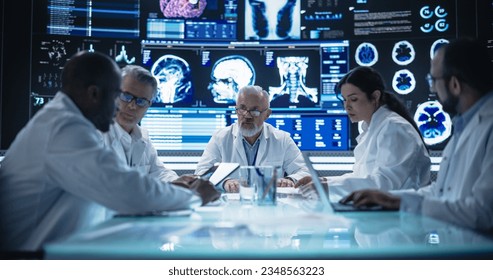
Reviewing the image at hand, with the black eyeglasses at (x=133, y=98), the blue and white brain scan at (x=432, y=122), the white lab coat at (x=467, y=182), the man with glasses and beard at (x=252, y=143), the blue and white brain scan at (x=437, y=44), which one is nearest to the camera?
the white lab coat at (x=467, y=182)

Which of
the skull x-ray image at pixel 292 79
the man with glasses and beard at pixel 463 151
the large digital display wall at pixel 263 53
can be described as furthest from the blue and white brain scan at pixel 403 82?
the man with glasses and beard at pixel 463 151

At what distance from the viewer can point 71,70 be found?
1.33 meters

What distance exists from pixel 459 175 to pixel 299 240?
0.57 metres

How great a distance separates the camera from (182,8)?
3.50 m

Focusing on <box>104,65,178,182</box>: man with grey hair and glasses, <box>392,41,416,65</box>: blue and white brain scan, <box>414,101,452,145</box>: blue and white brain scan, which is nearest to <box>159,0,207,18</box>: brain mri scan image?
<box>104,65,178,182</box>: man with grey hair and glasses

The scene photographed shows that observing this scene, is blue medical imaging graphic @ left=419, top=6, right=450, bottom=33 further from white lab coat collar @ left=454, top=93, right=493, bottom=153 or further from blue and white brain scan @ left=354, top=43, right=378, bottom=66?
white lab coat collar @ left=454, top=93, right=493, bottom=153

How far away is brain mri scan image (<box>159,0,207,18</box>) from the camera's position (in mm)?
3484

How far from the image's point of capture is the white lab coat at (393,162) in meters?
1.90

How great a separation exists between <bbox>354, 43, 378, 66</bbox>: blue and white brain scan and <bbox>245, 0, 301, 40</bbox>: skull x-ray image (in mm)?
465

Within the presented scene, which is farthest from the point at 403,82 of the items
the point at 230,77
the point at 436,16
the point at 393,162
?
the point at 393,162

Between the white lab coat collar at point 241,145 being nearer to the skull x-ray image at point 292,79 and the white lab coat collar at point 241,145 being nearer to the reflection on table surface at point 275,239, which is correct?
the skull x-ray image at point 292,79

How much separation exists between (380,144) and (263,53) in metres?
1.66

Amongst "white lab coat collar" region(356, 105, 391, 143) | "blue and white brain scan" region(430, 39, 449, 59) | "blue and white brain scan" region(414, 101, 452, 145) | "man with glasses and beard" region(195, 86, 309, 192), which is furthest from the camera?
"blue and white brain scan" region(430, 39, 449, 59)

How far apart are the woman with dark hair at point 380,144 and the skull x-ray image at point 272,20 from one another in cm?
123
